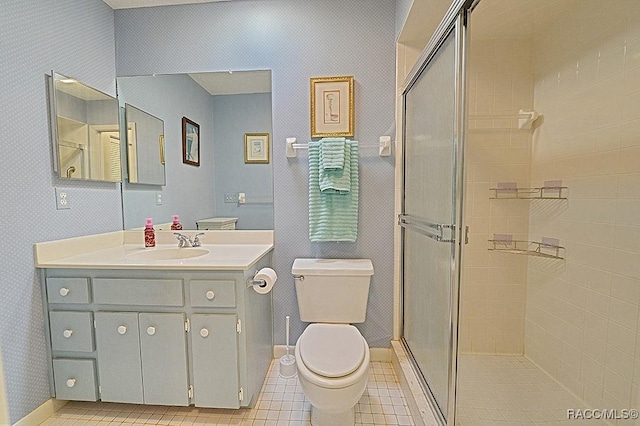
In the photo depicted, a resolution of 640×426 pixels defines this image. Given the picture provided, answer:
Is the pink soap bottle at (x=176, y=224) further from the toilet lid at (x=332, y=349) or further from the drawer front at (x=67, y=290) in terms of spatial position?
the toilet lid at (x=332, y=349)

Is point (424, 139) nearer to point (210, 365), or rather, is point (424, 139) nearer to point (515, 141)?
point (515, 141)

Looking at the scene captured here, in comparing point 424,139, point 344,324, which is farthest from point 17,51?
point 344,324

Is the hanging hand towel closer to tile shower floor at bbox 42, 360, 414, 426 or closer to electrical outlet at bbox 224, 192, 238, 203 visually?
electrical outlet at bbox 224, 192, 238, 203

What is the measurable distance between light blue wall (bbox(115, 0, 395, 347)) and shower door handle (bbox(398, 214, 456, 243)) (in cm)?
15

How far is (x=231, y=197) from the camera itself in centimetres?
201

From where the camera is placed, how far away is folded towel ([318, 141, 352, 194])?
5.89 ft

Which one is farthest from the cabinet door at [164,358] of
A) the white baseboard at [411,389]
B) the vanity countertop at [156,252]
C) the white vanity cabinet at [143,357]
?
the white baseboard at [411,389]

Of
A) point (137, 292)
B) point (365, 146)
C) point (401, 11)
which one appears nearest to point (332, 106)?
point (365, 146)

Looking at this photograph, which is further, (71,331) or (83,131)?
(83,131)

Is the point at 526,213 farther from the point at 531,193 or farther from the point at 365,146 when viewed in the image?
the point at 365,146

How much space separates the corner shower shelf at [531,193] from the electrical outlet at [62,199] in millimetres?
2510

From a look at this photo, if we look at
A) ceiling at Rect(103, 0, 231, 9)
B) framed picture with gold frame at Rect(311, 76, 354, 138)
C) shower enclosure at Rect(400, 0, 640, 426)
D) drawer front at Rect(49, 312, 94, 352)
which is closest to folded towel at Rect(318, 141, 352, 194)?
framed picture with gold frame at Rect(311, 76, 354, 138)

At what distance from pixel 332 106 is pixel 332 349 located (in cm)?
142

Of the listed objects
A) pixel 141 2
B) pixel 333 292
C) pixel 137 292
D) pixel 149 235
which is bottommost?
pixel 333 292
